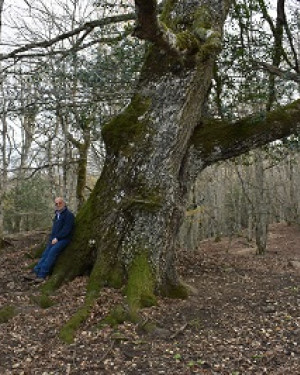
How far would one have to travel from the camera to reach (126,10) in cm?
862

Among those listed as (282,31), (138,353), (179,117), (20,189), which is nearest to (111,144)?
(179,117)

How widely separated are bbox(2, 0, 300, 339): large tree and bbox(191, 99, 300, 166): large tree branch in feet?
0.06

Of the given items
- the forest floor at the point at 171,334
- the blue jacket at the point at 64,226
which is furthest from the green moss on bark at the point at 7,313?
the blue jacket at the point at 64,226

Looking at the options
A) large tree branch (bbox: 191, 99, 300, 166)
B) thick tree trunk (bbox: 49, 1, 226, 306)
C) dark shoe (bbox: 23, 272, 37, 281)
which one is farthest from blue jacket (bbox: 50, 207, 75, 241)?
large tree branch (bbox: 191, 99, 300, 166)

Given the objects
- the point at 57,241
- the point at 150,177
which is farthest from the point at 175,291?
the point at 57,241

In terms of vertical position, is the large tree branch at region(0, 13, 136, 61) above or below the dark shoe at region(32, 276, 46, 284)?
above

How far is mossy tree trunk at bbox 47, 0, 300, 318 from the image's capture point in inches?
240

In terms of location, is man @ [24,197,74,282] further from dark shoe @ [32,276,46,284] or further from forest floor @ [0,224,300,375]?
forest floor @ [0,224,300,375]

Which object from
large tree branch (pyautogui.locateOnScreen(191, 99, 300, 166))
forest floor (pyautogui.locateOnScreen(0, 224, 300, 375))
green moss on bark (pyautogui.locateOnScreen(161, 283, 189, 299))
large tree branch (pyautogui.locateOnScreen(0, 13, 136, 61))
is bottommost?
forest floor (pyautogui.locateOnScreen(0, 224, 300, 375))

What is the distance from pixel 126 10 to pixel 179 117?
385 centimetres

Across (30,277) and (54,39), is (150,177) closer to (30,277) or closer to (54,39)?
(30,277)

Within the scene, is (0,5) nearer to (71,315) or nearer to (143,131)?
(143,131)

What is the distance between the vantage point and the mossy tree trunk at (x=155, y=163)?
610 centimetres

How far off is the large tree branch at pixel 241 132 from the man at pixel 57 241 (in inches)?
105
